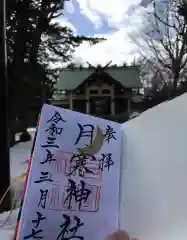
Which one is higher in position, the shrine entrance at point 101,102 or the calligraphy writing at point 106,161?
the shrine entrance at point 101,102

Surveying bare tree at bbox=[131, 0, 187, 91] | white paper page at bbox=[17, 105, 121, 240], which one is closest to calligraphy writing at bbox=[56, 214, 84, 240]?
white paper page at bbox=[17, 105, 121, 240]

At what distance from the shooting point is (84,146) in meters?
0.60

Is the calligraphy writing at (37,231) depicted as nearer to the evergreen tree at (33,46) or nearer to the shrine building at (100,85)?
the evergreen tree at (33,46)

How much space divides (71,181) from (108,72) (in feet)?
20.0

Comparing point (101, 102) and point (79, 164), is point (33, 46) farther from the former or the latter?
point (79, 164)

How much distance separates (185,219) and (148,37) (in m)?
5.06

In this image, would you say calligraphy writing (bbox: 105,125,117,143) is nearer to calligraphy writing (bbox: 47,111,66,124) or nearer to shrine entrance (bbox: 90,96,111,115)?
calligraphy writing (bbox: 47,111,66,124)

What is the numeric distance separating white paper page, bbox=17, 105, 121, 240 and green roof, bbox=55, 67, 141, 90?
18.0 feet

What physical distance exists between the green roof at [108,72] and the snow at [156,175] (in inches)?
216

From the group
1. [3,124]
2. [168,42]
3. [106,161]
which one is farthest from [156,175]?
[168,42]

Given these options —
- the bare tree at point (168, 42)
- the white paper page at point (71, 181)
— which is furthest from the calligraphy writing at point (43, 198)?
the bare tree at point (168, 42)

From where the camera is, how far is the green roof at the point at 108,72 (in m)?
6.23

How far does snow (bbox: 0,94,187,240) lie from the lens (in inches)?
21.4

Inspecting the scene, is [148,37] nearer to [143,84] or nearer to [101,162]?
[143,84]
